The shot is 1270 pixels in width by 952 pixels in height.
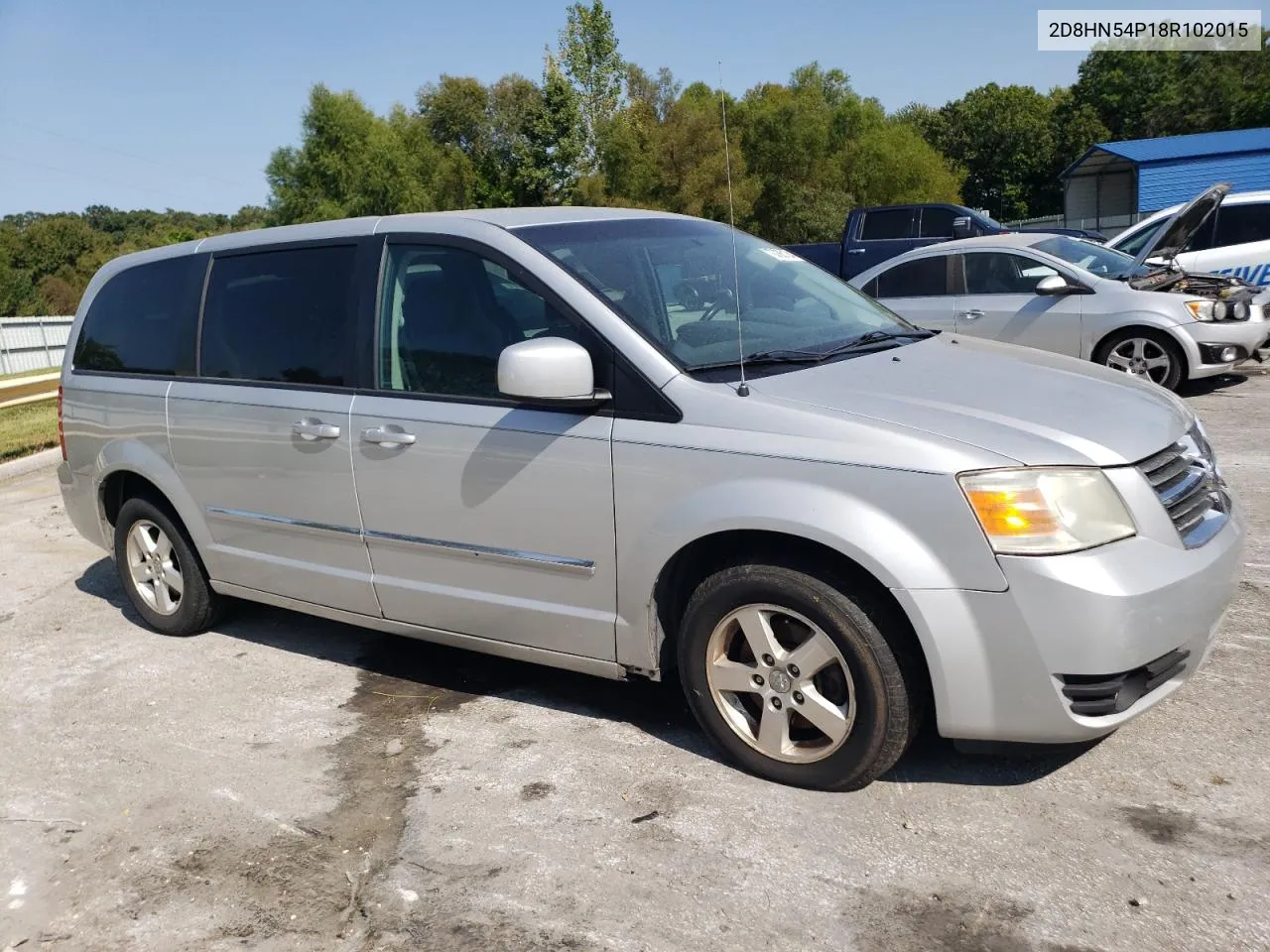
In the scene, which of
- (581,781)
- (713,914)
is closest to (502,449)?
(581,781)

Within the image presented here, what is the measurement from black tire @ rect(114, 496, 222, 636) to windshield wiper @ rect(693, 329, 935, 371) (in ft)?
9.32

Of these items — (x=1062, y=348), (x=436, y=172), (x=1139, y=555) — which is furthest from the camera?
(x=436, y=172)

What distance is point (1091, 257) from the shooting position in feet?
34.2

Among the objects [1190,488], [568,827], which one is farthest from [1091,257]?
[568,827]

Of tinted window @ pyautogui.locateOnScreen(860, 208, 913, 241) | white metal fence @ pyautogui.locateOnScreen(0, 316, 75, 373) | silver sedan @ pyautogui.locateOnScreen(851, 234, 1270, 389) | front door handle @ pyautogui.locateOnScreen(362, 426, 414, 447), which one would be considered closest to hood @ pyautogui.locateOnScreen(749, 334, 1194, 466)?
front door handle @ pyautogui.locateOnScreen(362, 426, 414, 447)

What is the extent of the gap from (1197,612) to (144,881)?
10.2 ft

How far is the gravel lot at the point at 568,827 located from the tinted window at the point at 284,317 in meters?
1.34

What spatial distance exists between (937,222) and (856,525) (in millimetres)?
15043

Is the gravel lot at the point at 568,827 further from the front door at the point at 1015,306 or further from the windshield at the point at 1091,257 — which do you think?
the windshield at the point at 1091,257

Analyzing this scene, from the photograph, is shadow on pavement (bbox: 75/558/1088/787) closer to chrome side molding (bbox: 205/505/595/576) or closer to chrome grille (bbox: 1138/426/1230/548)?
chrome side molding (bbox: 205/505/595/576)

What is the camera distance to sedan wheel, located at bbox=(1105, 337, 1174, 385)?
9.73 m

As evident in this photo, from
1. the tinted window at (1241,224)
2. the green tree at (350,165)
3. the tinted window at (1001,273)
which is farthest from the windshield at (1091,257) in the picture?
the green tree at (350,165)

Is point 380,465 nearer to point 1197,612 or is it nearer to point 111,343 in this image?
point 111,343

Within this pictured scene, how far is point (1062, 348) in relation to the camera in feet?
32.7
